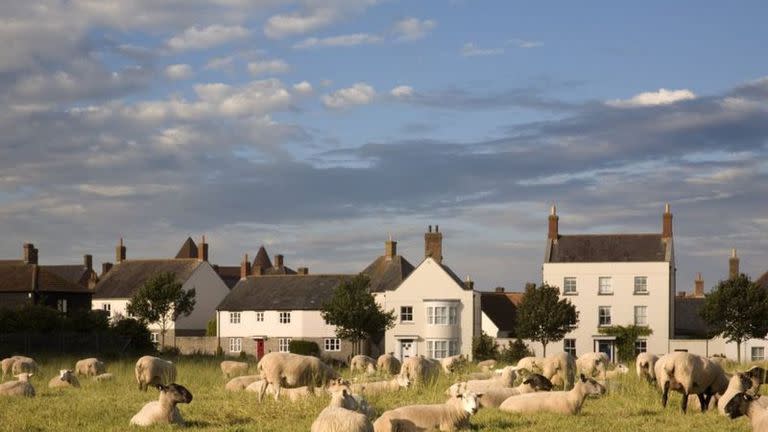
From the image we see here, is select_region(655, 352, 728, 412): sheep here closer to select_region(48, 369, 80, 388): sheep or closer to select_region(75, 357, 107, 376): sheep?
select_region(48, 369, 80, 388): sheep

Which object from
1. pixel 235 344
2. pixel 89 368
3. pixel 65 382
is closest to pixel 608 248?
pixel 235 344

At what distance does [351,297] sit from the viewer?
8169 cm

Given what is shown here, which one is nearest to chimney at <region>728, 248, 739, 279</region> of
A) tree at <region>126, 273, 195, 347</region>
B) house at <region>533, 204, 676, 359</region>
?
house at <region>533, 204, 676, 359</region>

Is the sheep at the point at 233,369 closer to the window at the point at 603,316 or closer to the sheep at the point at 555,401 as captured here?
the sheep at the point at 555,401

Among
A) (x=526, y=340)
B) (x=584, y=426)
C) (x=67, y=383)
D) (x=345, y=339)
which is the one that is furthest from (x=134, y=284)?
(x=584, y=426)

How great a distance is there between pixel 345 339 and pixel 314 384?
5764cm

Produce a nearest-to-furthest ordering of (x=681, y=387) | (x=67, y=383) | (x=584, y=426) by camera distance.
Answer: (x=584, y=426) < (x=681, y=387) < (x=67, y=383)

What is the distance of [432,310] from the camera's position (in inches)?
3386

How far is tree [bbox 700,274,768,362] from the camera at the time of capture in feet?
259

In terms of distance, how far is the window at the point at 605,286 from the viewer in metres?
87.1

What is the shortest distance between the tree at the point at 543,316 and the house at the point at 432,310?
5.64 m

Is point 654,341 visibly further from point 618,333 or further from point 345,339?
point 345,339

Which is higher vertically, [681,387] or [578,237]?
[578,237]

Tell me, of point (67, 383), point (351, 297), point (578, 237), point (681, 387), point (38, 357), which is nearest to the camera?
point (681, 387)
